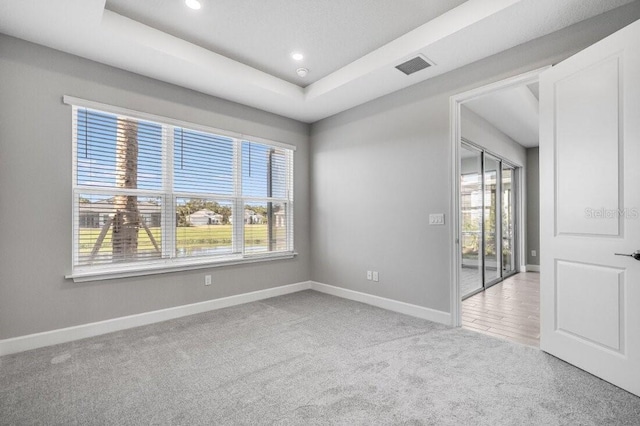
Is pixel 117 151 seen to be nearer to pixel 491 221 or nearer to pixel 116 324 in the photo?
pixel 116 324

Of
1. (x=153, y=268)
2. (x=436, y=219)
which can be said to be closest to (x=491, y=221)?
(x=436, y=219)

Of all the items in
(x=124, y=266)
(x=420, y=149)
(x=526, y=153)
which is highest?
(x=526, y=153)

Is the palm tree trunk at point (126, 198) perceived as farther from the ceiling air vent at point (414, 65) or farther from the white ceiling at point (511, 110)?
the white ceiling at point (511, 110)

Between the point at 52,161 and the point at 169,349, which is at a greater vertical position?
the point at 52,161

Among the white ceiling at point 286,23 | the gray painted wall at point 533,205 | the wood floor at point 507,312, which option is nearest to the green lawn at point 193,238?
the white ceiling at point 286,23

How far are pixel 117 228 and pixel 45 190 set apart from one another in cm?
68

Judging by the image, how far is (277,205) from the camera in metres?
4.71

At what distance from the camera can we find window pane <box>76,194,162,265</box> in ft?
10.1

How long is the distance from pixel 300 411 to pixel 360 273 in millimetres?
2567

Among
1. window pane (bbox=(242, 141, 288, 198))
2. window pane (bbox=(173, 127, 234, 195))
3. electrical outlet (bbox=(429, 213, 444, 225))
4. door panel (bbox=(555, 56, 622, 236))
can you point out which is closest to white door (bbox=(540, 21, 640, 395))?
door panel (bbox=(555, 56, 622, 236))

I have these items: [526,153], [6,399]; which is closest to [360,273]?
[6,399]

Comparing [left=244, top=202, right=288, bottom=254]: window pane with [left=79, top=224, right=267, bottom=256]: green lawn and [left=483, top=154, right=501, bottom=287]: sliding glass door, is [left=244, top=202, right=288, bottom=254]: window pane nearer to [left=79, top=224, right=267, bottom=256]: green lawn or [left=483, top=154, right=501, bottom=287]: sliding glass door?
[left=79, top=224, right=267, bottom=256]: green lawn

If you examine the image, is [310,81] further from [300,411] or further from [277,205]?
[300,411]

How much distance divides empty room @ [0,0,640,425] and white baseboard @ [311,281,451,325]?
4 cm
